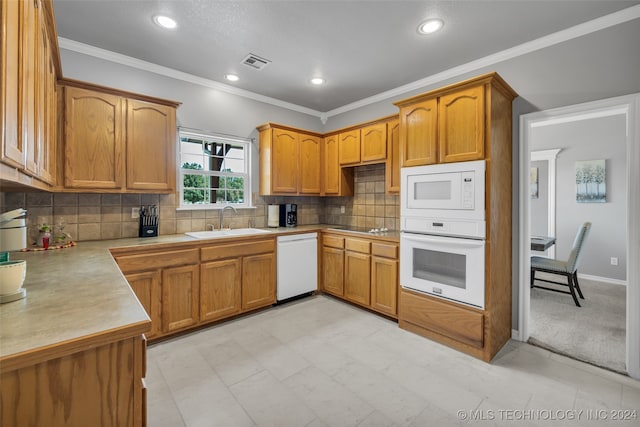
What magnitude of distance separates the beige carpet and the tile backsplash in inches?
73.5

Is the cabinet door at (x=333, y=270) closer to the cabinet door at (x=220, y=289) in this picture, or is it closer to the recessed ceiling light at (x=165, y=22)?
the cabinet door at (x=220, y=289)

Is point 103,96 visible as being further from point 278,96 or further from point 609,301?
point 609,301

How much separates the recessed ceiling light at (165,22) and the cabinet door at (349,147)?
2.25m

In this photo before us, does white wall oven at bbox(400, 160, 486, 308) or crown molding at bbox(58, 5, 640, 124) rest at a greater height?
crown molding at bbox(58, 5, 640, 124)

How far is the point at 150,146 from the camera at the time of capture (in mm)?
2770

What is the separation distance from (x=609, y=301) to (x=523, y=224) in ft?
7.39

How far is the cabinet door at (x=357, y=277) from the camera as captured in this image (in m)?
3.36

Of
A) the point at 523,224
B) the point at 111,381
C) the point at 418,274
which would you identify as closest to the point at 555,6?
the point at 523,224

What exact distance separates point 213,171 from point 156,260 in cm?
144

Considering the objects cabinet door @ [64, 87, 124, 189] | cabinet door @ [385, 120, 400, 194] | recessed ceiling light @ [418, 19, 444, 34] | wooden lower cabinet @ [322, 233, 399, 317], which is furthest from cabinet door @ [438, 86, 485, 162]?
cabinet door @ [64, 87, 124, 189]

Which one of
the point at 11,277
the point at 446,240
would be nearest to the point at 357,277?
the point at 446,240

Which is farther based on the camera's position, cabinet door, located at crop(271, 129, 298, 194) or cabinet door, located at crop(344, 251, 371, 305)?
cabinet door, located at crop(271, 129, 298, 194)

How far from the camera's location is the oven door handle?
2.38 m

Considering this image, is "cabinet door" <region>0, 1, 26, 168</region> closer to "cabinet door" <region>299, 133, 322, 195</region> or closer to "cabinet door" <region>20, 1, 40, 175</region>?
"cabinet door" <region>20, 1, 40, 175</region>
